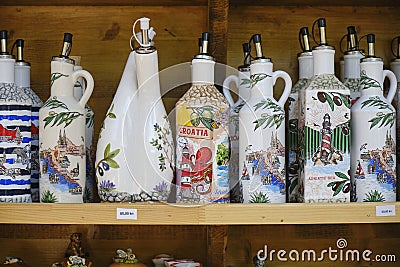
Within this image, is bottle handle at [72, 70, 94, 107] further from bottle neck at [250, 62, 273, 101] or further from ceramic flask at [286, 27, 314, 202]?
ceramic flask at [286, 27, 314, 202]

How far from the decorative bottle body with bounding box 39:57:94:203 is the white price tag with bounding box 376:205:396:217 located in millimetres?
620

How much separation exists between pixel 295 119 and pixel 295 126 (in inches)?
0.7

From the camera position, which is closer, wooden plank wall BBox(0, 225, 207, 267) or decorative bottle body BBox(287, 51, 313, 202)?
decorative bottle body BBox(287, 51, 313, 202)

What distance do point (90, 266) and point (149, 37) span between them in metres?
0.53

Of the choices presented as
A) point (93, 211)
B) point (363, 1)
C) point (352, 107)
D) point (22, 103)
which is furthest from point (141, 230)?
point (363, 1)

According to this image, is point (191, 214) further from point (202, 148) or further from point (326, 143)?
point (326, 143)

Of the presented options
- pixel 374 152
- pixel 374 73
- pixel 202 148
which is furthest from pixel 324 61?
pixel 202 148

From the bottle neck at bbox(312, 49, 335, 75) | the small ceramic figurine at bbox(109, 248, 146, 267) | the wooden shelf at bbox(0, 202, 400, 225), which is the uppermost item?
the bottle neck at bbox(312, 49, 335, 75)

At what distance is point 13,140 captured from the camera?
1428 mm

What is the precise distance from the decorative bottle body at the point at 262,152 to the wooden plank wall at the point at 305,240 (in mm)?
318

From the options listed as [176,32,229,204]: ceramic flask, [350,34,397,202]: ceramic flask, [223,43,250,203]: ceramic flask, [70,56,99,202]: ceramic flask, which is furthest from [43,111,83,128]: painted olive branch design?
[350,34,397,202]: ceramic flask

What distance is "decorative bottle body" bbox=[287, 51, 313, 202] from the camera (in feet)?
4.93

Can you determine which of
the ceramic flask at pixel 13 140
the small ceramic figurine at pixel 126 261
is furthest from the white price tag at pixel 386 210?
the ceramic flask at pixel 13 140

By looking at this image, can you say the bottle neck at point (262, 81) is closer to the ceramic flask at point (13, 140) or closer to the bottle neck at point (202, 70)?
the bottle neck at point (202, 70)
